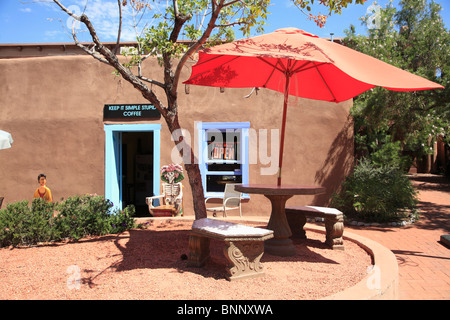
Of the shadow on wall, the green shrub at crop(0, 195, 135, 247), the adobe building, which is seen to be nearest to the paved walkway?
the shadow on wall

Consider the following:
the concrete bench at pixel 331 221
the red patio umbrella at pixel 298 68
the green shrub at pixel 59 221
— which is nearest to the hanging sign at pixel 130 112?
the green shrub at pixel 59 221

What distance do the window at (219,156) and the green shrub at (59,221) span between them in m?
3.17

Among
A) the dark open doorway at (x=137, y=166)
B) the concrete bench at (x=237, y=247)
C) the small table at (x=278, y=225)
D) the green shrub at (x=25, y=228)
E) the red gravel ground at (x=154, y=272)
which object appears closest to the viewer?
the red gravel ground at (x=154, y=272)

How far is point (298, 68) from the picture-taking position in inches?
189

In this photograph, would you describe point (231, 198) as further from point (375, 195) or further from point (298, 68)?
point (298, 68)

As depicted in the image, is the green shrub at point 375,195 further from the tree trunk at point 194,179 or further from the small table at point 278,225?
the tree trunk at point 194,179

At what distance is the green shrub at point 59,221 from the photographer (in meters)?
4.83

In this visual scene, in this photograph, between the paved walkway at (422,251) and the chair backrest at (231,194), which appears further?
the chair backrest at (231,194)

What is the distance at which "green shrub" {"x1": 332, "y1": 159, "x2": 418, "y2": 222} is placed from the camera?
25.2 ft

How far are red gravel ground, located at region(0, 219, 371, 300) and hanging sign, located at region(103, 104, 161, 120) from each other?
421 cm

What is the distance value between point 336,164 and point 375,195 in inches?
45.8

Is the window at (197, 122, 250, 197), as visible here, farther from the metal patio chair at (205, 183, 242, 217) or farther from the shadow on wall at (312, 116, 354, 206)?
the shadow on wall at (312, 116, 354, 206)

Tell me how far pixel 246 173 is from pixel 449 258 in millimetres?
4435

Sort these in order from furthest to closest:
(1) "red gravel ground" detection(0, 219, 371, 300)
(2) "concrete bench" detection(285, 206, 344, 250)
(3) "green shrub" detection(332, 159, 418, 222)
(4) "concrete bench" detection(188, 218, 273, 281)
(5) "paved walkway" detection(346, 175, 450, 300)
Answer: (3) "green shrub" detection(332, 159, 418, 222)
(2) "concrete bench" detection(285, 206, 344, 250)
(5) "paved walkway" detection(346, 175, 450, 300)
(4) "concrete bench" detection(188, 218, 273, 281)
(1) "red gravel ground" detection(0, 219, 371, 300)
